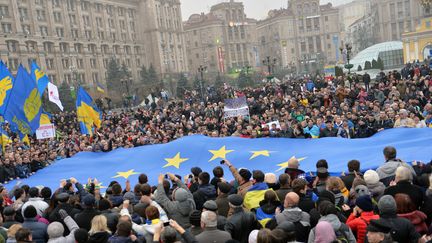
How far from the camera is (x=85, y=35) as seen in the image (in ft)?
269

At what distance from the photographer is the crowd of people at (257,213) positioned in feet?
17.1

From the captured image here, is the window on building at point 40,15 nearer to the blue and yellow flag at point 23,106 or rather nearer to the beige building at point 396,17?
the blue and yellow flag at point 23,106

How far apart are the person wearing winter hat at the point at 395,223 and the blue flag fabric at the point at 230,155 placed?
4891mm

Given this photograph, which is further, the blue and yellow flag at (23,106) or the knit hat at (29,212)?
the blue and yellow flag at (23,106)

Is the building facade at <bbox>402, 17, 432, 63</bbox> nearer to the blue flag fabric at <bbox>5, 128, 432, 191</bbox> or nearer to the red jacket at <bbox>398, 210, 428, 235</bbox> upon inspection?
the blue flag fabric at <bbox>5, 128, 432, 191</bbox>

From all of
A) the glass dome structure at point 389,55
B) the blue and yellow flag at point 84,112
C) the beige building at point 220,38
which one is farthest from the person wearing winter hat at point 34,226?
the beige building at point 220,38

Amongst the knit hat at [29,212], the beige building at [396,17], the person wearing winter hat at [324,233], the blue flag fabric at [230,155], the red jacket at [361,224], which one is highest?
the beige building at [396,17]

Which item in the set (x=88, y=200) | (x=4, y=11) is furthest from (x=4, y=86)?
(x=4, y=11)

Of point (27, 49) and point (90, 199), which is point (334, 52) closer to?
point (27, 49)

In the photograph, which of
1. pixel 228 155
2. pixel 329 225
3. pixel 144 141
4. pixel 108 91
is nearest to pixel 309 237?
pixel 329 225

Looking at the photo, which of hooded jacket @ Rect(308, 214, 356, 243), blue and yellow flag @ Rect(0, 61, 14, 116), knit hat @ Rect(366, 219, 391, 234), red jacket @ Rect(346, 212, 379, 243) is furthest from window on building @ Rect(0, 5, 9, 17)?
knit hat @ Rect(366, 219, 391, 234)

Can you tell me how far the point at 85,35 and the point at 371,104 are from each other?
241 ft

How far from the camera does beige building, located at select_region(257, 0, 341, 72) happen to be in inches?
4791

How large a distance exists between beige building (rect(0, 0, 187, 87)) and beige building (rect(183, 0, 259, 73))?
12.9 m
